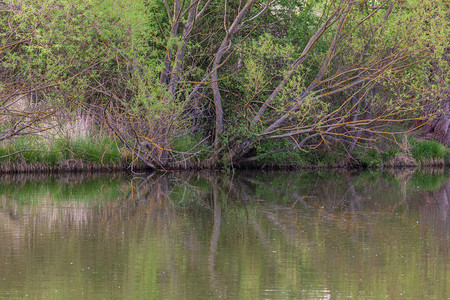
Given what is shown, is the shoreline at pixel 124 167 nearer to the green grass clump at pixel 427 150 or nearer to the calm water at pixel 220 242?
the green grass clump at pixel 427 150

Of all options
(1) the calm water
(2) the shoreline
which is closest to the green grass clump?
(2) the shoreline

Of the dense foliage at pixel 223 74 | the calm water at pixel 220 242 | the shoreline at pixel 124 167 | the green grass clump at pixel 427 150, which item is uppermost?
the dense foliage at pixel 223 74

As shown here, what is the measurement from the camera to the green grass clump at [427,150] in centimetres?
2480

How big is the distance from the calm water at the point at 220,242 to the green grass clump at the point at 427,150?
863 cm

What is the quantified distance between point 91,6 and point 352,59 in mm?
7701

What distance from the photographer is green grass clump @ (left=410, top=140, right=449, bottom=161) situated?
81.4 ft

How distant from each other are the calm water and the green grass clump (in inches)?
340

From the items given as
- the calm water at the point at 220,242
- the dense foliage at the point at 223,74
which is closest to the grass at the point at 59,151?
the dense foliage at the point at 223,74

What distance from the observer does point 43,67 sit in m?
17.3

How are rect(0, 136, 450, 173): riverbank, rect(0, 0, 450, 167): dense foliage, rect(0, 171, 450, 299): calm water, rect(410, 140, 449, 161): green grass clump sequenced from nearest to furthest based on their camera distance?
rect(0, 171, 450, 299): calm water
rect(0, 0, 450, 167): dense foliage
rect(0, 136, 450, 173): riverbank
rect(410, 140, 449, 161): green grass clump

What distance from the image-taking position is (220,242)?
909cm

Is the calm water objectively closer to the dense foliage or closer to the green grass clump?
the dense foliage

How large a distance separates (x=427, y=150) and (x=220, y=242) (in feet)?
58.1

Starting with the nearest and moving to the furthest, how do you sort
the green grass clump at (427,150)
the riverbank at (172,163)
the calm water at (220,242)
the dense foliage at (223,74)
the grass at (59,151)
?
the calm water at (220,242)
the dense foliage at (223,74)
the grass at (59,151)
the riverbank at (172,163)
the green grass clump at (427,150)
